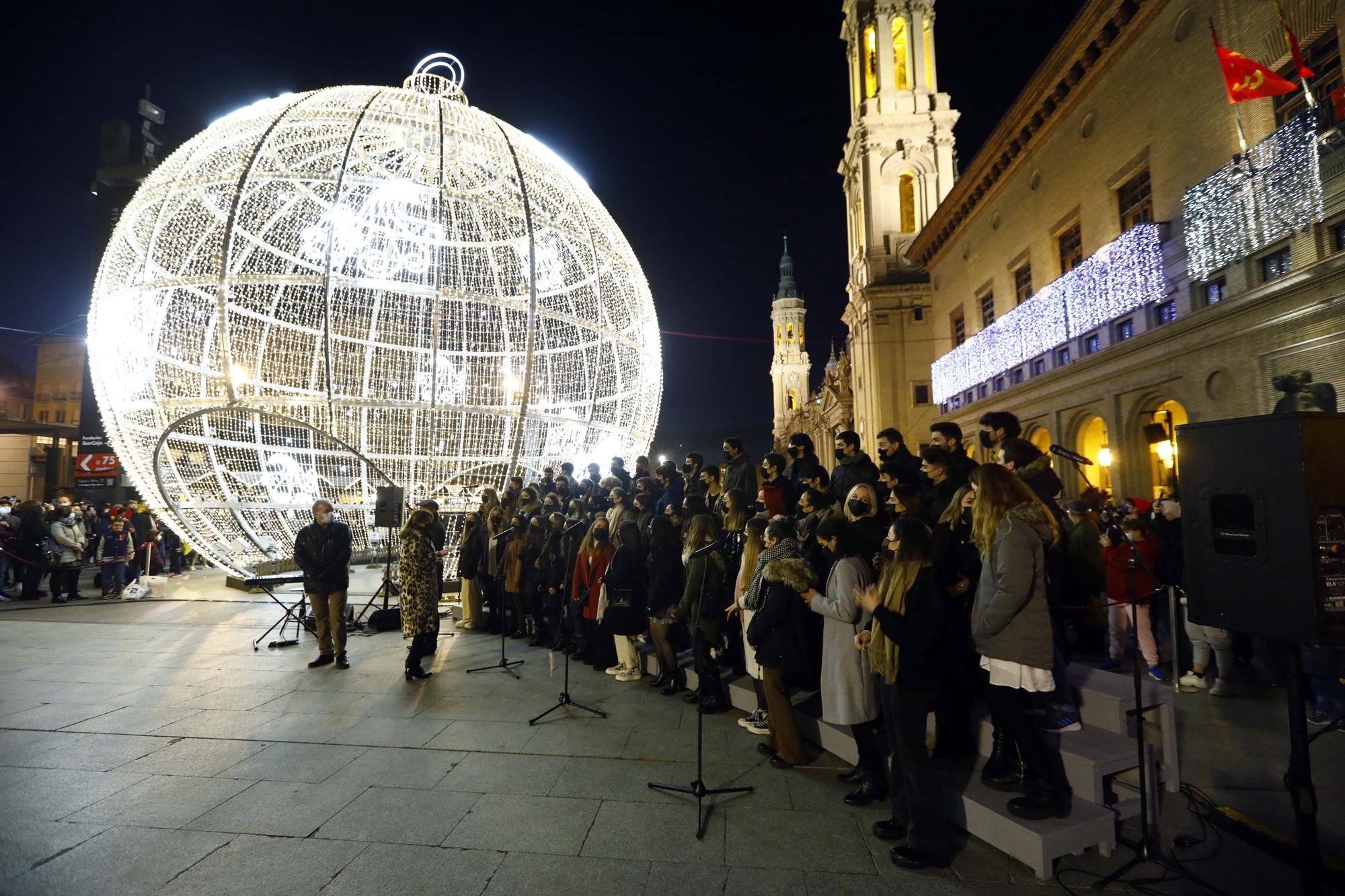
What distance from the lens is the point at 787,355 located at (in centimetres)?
8869

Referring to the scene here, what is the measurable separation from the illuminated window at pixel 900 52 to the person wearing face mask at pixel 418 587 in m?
40.5

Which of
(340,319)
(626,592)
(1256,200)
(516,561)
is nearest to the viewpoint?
(626,592)

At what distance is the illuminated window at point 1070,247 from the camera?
19.5m

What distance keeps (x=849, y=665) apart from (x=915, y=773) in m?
0.80

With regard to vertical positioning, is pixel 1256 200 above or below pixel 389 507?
above

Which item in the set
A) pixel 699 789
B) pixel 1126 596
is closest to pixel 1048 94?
pixel 1126 596

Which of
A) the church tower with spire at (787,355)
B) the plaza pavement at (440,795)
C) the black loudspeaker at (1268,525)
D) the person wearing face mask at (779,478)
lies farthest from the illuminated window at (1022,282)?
the church tower with spire at (787,355)

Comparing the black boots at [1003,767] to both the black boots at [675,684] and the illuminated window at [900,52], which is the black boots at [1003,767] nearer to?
the black boots at [675,684]

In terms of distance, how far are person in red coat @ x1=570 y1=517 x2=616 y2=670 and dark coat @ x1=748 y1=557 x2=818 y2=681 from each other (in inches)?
116

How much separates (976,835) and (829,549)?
1755mm

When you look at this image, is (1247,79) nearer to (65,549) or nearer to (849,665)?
(849,665)

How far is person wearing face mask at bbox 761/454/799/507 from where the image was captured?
618 cm

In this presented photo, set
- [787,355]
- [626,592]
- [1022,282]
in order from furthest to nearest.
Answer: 1. [787,355]
2. [1022,282]
3. [626,592]

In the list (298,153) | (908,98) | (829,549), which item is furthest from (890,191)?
(829,549)
